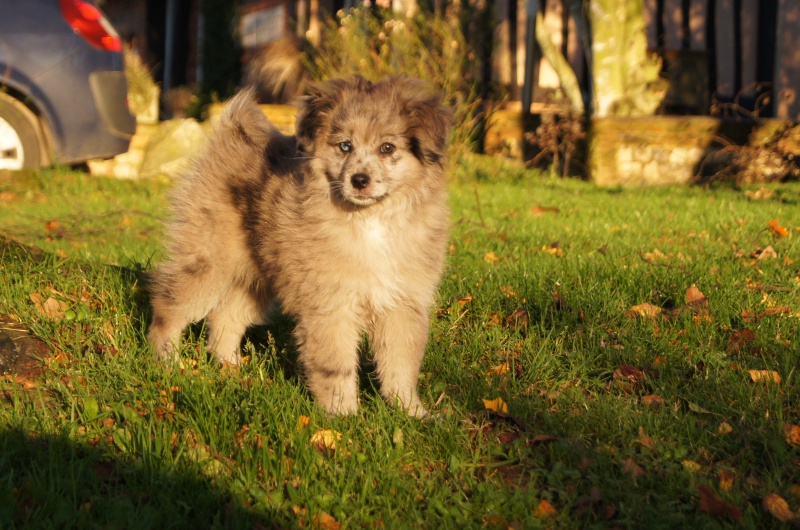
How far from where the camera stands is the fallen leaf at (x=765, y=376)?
3.73 metres

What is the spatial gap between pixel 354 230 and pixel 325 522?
139 centimetres

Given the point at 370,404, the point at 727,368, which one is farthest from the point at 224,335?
the point at 727,368

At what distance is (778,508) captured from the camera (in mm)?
2816

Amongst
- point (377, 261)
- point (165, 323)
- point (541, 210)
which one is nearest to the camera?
point (377, 261)

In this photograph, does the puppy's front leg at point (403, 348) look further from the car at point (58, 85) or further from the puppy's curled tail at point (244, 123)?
the car at point (58, 85)

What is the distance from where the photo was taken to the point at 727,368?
3926mm

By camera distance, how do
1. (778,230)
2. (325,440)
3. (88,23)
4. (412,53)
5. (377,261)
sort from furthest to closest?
1. (412,53)
2. (88,23)
3. (778,230)
4. (377,261)
5. (325,440)

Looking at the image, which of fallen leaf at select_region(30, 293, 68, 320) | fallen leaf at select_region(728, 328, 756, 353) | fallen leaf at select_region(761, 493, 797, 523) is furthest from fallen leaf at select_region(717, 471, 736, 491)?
fallen leaf at select_region(30, 293, 68, 320)

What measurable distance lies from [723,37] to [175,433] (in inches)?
499

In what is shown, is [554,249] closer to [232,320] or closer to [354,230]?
[232,320]

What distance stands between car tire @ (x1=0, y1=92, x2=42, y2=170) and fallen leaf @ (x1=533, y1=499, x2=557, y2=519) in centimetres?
816

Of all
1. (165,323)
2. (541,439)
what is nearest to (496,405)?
(541,439)

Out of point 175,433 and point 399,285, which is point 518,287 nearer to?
point 399,285

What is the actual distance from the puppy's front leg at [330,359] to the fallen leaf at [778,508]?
1687 millimetres
